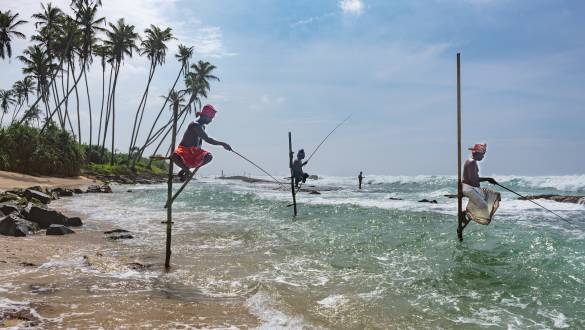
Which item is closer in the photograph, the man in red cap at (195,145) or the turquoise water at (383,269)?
the turquoise water at (383,269)

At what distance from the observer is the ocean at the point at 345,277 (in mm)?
5289

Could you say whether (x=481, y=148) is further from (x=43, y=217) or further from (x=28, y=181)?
(x=28, y=181)

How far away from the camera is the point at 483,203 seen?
956 centimetres

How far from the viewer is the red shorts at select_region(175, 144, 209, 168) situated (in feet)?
24.6

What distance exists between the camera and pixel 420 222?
Result: 14469 millimetres

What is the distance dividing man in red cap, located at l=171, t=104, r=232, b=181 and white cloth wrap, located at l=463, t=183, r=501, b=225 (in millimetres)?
5713

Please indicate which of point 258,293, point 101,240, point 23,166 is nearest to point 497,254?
point 258,293

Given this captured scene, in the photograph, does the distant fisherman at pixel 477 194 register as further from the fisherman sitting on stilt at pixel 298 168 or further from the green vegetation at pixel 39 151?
the green vegetation at pixel 39 151

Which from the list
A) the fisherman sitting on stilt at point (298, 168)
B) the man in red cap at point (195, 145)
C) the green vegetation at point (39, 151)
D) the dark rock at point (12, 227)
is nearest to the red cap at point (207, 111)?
the man in red cap at point (195, 145)

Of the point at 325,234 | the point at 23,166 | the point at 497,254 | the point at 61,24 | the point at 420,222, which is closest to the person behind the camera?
the point at 497,254

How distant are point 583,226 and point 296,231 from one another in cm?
931

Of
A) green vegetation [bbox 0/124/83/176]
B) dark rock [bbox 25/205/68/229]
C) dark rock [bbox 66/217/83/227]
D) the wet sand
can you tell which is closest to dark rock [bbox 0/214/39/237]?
dark rock [bbox 25/205/68/229]

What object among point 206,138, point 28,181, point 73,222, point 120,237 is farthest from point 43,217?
point 28,181

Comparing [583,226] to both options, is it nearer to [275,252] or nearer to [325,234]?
[325,234]
